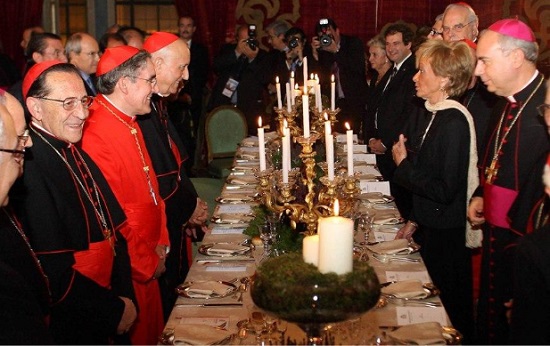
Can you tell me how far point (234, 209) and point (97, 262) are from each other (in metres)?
1.44

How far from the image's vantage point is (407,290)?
341 cm

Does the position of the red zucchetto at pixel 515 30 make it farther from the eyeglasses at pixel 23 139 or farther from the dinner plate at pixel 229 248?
the eyeglasses at pixel 23 139

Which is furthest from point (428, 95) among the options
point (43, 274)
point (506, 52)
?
point (43, 274)

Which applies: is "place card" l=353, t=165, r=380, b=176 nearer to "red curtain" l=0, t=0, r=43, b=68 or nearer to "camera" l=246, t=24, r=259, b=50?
"camera" l=246, t=24, r=259, b=50

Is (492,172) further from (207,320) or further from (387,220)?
(207,320)

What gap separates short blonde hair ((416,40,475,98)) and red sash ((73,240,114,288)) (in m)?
2.04

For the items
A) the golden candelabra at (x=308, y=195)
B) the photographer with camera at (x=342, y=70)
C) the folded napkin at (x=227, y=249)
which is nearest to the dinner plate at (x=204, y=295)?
the golden candelabra at (x=308, y=195)

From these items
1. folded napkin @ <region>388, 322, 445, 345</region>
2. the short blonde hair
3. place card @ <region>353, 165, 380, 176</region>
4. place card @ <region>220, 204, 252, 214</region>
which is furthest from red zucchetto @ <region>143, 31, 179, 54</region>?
folded napkin @ <region>388, 322, 445, 345</region>

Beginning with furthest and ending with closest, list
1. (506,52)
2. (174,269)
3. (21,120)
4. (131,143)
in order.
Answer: (174,269) < (131,143) < (506,52) < (21,120)

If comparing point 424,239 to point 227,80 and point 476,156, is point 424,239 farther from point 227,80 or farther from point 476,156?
point 227,80

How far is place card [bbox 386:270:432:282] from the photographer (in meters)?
3.66

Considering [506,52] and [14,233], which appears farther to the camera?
[506,52]

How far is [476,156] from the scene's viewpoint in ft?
14.9

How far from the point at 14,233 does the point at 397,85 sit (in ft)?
15.1
